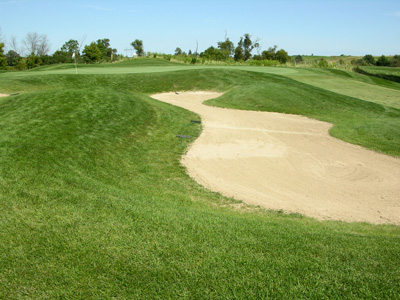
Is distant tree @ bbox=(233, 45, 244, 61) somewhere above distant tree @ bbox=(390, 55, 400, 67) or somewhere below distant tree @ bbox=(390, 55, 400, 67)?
above

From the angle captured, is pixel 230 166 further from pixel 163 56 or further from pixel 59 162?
pixel 163 56

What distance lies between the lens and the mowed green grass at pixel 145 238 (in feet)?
12.1

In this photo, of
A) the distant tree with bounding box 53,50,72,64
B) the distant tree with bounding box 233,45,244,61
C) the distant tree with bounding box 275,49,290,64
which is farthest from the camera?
the distant tree with bounding box 233,45,244,61

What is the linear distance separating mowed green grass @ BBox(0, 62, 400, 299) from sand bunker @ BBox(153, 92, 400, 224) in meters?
0.76

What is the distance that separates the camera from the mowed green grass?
3.70 m

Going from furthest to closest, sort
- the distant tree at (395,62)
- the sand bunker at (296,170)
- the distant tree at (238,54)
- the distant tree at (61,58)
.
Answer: the distant tree at (238,54)
the distant tree at (395,62)
the distant tree at (61,58)
the sand bunker at (296,170)

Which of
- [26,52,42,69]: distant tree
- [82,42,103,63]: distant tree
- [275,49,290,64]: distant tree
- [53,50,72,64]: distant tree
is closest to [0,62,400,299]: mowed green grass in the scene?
[26,52,42,69]: distant tree

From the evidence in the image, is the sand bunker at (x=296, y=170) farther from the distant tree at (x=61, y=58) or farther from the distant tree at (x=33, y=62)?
the distant tree at (x=61, y=58)

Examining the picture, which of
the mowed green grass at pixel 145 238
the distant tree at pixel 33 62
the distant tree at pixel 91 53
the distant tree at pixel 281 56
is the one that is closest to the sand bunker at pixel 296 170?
the mowed green grass at pixel 145 238

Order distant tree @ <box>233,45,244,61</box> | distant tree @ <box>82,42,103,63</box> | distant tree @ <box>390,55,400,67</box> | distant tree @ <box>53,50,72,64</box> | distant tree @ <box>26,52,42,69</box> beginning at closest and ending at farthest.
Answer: distant tree @ <box>26,52,42,69</box>, distant tree @ <box>53,50,72,64</box>, distant tree @ <box>82,42,103,63</box>, distant tree @ <box>390,55,400,67</box>, distant tree @ <box>233,45,244,61</box>

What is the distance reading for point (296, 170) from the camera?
9.59 meters

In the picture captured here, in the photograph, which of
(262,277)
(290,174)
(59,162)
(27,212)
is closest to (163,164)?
(59,162)

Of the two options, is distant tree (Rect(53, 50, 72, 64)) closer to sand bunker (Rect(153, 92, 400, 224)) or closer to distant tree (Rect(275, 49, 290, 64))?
distant tree (Rect(275, 49, 290, 64))

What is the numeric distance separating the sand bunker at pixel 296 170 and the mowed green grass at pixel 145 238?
2.51ft
